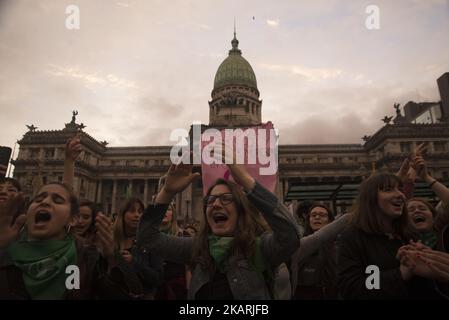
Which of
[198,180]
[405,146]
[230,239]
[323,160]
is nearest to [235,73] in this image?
[323,160]

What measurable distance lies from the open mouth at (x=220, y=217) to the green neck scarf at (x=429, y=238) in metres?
3.64

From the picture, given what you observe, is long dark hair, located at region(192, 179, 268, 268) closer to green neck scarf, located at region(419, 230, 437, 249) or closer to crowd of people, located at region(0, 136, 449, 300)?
crowd of people, located at region(0, 136, 449, 300)

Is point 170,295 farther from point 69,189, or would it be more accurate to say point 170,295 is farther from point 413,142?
point 413,142

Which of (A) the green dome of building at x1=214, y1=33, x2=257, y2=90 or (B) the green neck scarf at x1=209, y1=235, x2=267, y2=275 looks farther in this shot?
(A) the green dome of building at x1=214, y1=33, x2=257, y2=90

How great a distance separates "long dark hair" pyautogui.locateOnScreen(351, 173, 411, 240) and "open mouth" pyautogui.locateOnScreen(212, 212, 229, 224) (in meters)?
1.55

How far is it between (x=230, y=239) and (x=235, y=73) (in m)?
85.6

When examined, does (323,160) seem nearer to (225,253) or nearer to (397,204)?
(397,204)

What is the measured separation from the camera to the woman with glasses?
10.0 ft

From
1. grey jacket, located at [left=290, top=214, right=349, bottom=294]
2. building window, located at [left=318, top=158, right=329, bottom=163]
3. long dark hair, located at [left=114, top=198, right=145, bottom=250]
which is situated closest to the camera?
grey jacket, located at [left=290, top=214, right=349, bottom=294]

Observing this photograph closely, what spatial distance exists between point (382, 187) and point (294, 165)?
59.8 m

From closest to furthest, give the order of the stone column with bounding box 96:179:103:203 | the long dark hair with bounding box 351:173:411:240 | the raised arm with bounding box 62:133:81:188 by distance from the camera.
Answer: the long dark hair with bounding box 351:173:411:240 < the raised arm with bounding box 62:133:81:188 < the stone column with bounding box 96:179:103:203

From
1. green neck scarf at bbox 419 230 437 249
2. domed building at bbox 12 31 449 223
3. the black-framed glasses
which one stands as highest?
domed building at bbox 12 31 449 223

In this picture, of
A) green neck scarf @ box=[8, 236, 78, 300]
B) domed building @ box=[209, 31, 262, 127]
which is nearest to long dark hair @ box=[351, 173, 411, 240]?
green neck scarf @ box=[8, 236, 78, 300]
